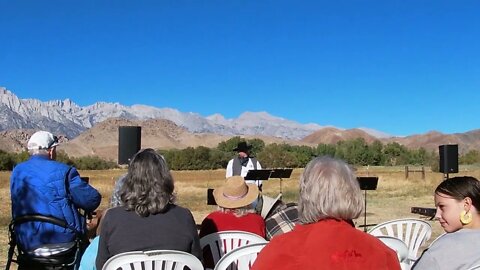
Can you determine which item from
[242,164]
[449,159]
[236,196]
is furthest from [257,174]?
[449,159]

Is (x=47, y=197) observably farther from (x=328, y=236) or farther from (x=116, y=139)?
(x=116, y=139)

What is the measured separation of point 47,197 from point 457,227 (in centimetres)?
259

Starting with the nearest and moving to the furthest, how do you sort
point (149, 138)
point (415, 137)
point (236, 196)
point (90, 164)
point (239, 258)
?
Answer: 1. point (239, 258)
2. point (236, 196)
3. point (90, 164)
4. point (149, 138)
5. point (415, 137)

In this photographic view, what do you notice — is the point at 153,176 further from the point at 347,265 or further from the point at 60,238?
the point at 347,265

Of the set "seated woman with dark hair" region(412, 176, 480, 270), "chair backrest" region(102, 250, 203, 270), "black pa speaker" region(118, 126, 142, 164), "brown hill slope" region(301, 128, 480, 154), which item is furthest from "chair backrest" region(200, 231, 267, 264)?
"brown hill slope" region(301, 128, 480, 154)

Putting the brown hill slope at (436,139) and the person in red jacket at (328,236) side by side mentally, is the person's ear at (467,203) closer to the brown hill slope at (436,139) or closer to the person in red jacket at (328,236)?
the person in red jacket at (328,236)

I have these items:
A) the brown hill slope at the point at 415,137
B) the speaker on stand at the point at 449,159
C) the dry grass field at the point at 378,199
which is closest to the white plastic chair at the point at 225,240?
the dry grass field at the point at 378,199

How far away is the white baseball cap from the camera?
155 inches

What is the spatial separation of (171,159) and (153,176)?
51.5 m

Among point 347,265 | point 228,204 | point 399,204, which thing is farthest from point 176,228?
point 399,204

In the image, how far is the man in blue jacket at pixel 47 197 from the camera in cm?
383

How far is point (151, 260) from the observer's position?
2.97m

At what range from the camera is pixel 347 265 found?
6.82 ft

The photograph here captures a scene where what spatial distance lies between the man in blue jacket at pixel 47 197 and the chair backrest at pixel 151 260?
1012 millimetres
